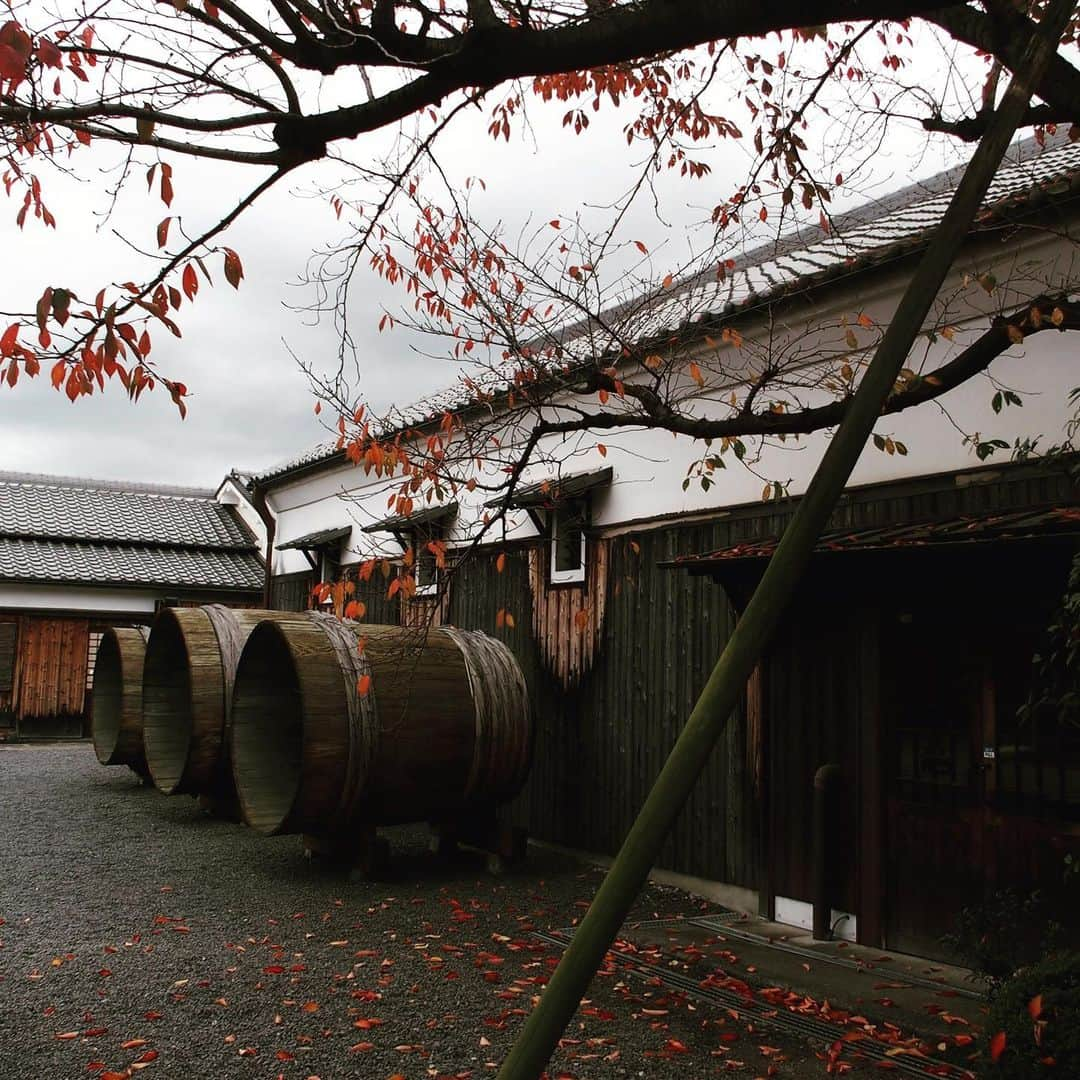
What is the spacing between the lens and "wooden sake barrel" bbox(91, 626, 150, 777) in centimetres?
1238

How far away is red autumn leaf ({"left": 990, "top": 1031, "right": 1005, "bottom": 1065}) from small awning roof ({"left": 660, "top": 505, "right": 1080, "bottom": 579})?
207 centimetres

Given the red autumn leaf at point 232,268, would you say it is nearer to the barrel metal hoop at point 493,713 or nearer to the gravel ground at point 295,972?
the gravel ground at point 295,972

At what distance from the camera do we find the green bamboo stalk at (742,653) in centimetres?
104

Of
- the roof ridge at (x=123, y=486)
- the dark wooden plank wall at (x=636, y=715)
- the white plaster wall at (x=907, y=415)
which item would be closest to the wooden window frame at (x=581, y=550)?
the white plaster wall at (x=907, y=415)

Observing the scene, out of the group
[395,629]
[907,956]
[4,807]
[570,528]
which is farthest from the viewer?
[4,807]

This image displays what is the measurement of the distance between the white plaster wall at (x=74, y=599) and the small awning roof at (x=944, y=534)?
51.1ft

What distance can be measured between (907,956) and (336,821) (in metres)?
4.03

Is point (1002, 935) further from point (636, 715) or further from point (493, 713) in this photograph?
point (493, 713)

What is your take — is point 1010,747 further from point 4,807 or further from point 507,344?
point 4,807

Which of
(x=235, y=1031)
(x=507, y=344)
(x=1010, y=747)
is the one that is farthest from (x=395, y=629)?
(x=1010, y=747)

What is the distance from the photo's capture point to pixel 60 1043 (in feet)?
15.1

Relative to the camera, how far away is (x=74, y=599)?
62.6 ft

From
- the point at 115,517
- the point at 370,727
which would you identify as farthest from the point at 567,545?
the point at 115,517

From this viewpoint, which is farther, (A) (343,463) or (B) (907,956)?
(A) (343,463)
